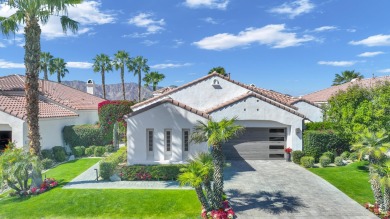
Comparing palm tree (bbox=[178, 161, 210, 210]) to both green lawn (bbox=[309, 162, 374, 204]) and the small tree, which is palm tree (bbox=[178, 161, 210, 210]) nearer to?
green lawn (bbox=[309, 162, 374, 204])

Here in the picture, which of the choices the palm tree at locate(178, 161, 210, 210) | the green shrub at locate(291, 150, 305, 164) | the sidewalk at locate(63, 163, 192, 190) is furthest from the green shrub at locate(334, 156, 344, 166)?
the palm tree at locate(178, 161, 210, 210)

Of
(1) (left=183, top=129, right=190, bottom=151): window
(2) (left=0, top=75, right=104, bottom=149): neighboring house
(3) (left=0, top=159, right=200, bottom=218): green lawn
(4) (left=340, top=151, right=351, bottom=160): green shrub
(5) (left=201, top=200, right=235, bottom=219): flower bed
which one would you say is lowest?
(3) (left=0, top=159, right=200, bottom=218): green lawn

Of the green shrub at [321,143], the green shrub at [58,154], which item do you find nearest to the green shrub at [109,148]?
the green shrub at [58,154]

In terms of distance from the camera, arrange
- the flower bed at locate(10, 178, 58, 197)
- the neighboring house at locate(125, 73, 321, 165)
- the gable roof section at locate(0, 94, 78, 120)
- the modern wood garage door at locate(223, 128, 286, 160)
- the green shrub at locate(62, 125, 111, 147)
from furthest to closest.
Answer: the green shrub at locate(62, 125, 111, 147), the gable roof section at locate(0, 94, 78, 120), the modern wood garage door at locate(223, 128, 286, 160), the neighboring house at locate(125, 73, 321, 165), the flower bed at locate(10, 178, 58, 197)

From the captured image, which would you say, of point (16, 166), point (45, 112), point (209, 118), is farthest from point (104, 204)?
point (45, 112)

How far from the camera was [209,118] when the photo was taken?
18.8 meters

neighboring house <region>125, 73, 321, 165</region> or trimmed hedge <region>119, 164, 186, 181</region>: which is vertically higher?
neighboring house <region>125, 73, 321, 165</region>

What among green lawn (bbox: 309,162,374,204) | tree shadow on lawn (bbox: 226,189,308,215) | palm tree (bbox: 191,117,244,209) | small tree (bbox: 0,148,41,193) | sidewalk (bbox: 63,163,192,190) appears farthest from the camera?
sidewalk (bbox: 63,163,192,190)

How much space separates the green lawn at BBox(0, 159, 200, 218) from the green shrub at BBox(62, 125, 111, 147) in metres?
13.3

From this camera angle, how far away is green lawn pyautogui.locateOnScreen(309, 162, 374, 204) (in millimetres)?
15531

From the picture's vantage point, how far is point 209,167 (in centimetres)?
1270

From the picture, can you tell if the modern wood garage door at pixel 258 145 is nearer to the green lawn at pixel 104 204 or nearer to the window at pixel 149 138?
the window at pixel 149 138

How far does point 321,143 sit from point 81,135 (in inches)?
978

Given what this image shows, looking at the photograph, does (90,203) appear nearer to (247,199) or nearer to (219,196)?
(219,196)
